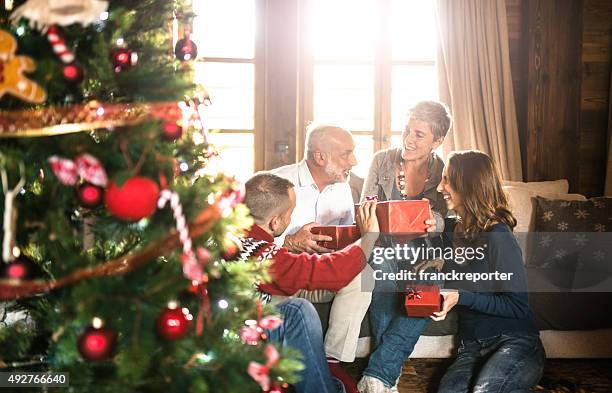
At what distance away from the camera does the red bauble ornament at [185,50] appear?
58.1 inches

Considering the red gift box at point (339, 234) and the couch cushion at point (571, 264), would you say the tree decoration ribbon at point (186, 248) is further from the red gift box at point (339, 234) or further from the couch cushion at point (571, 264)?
the couch cushion at point (571, 264)

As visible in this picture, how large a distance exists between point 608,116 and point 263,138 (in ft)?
6.69

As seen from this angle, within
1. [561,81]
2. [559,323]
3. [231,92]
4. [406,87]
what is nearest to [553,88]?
[561,81]

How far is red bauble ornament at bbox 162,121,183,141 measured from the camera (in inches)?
49.7

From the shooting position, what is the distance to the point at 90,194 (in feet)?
3.76

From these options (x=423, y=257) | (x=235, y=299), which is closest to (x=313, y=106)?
(x=423, y=257)

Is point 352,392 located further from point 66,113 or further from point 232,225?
point 66,113

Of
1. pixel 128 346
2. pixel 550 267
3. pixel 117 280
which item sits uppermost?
pixel 117 280

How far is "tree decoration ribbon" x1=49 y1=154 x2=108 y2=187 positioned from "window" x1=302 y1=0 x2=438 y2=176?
306 centimetres

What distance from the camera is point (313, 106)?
414 centimetres

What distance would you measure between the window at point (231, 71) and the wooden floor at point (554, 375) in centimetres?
162

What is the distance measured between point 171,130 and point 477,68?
10.2 feet

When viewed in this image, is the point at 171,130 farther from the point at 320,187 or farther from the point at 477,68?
the point at 477,68

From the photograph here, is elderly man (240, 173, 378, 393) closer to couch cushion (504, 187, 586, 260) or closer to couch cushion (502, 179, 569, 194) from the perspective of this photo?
couch cushion (504, 187, 586, 260)
